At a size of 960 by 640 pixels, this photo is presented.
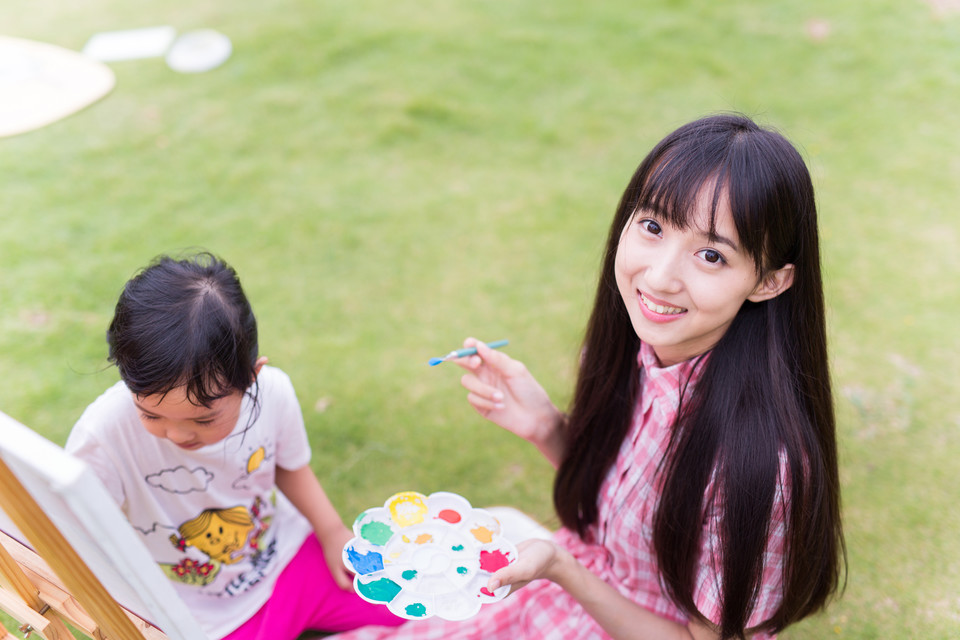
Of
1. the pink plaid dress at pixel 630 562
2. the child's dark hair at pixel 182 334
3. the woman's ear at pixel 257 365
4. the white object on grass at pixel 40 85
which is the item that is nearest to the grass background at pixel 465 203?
the white object on grass at pixel 40 85

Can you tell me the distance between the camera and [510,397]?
67.5 inches

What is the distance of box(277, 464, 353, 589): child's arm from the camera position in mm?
1805

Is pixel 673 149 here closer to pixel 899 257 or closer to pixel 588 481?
pixel 588 481

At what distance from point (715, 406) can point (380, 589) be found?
73cm

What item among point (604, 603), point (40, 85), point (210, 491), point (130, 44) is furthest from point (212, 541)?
point (130, 44)

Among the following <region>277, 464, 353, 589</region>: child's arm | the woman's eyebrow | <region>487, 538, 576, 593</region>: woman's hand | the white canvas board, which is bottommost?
<region>277, 464, 353, 589</region>: child's arm

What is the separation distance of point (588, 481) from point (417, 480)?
904 millimetres

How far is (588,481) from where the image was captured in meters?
1.67

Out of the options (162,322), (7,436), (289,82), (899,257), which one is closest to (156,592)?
(7,436)

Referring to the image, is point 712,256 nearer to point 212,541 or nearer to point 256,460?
point 256,460

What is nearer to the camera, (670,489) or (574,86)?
(670,489)

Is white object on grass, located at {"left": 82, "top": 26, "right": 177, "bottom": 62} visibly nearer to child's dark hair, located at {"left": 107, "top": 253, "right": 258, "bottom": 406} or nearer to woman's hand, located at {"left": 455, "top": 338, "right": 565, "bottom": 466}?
child's dark hair, located at {"left": 107, "top": 253, "right": 258, "bottom": 406}

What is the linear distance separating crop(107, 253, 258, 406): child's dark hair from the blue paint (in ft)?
1.33

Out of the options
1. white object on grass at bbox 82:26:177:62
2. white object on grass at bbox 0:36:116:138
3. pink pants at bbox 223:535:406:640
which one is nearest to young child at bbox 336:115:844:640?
pink pants at bbox 223:535:406:640
